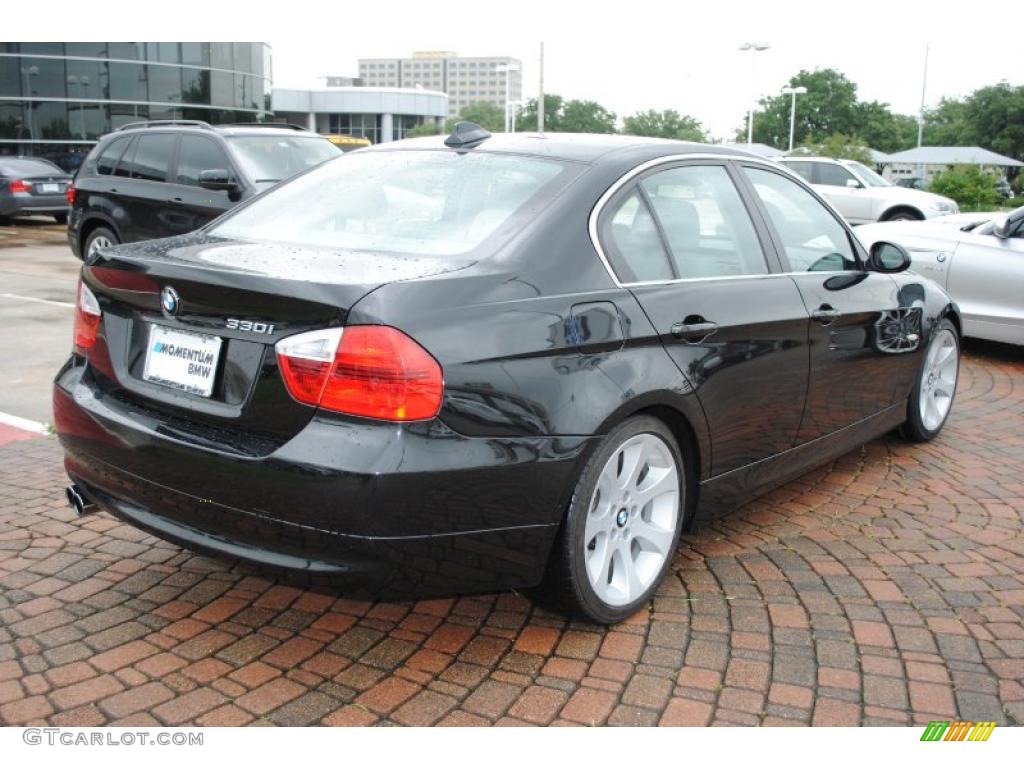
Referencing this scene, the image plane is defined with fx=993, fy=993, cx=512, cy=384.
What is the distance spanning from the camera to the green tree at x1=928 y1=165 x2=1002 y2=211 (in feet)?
80.1

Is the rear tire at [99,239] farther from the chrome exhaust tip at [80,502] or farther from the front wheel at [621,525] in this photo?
the front wheel at [621,525]

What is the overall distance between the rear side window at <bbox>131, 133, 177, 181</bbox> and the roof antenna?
736 centimetres

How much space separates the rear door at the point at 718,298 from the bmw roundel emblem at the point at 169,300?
1.34 m

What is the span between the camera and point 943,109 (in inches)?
4060

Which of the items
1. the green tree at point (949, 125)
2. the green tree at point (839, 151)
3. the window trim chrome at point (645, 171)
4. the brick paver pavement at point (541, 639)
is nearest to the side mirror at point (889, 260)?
the window trim chrome at point (645, 171)

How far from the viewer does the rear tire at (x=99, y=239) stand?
10.9 meters

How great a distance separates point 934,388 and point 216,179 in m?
6.44

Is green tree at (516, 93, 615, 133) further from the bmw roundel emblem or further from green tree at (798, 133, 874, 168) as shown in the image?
the bmw roundel emblem

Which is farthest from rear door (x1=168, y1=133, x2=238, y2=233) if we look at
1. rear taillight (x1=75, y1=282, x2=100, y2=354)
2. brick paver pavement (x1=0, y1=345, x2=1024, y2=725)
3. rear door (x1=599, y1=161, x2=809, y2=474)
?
rear door (x1=599, y1=161, x2=809, y2=474)

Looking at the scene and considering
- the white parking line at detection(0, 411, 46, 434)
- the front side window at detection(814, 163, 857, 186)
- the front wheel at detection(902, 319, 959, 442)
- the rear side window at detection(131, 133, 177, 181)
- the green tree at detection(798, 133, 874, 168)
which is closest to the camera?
the front wheel at detection(902, 319, 959, 442)

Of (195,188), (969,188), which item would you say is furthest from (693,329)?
(969,188)

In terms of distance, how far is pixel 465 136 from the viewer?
3799mm

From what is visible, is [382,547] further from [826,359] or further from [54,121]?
[54,121]

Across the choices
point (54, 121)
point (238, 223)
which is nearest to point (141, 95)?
point (54, 121)
